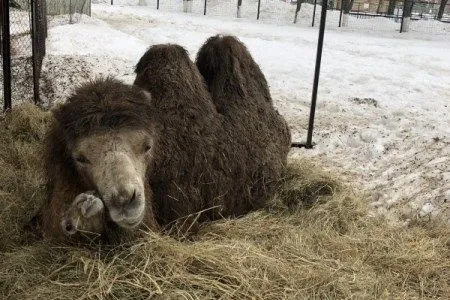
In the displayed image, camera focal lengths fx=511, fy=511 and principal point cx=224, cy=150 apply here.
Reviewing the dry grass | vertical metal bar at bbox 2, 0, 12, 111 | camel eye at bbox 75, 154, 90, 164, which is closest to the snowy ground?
the dry grass

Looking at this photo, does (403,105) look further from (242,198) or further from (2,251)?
(2,251)

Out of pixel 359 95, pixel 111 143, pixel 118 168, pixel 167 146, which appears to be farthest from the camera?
pixel 359 95

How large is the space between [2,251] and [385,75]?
948 cm

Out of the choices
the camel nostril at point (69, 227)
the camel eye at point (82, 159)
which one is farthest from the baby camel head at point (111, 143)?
the camel nostril at point (69, 227)

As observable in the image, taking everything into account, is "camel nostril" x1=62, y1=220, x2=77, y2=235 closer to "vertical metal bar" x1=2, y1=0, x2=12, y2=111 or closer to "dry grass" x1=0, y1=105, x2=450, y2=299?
"dry grass" x1=0, y1=105, x2=450, y2=299

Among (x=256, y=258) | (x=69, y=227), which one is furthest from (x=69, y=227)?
(x=256, y=258)

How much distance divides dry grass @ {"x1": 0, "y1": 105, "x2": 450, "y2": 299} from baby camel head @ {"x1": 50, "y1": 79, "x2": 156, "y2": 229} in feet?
1.13

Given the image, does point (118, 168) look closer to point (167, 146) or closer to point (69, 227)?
point (69, 227)

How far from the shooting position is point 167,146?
3.88 metres

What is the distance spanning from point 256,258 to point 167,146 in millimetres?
1103

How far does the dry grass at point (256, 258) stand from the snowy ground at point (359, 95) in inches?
23.1

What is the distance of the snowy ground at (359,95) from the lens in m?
5.30

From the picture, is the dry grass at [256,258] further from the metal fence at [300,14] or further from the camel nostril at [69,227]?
the metal fence at [300,14]

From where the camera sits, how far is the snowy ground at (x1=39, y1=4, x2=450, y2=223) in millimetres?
5301
